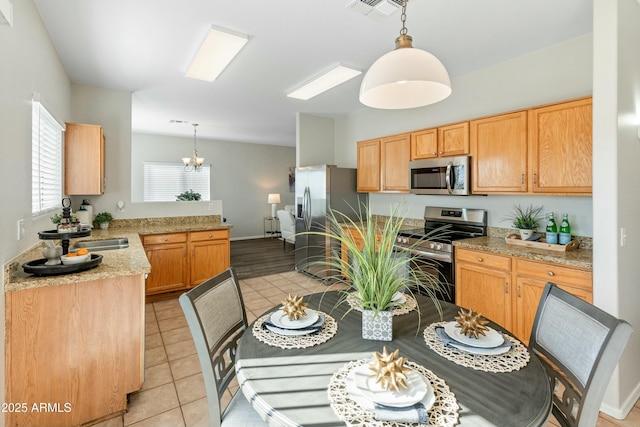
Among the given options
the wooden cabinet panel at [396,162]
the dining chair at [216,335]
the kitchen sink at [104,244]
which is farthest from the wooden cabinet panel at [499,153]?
the kitchen sink at [104,244]

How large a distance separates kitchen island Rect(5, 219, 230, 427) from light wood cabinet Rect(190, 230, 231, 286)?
2.15 meters

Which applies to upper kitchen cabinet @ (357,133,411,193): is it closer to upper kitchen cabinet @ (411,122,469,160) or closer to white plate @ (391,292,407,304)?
upper kitchen cabinet @ (411,122,469,160)

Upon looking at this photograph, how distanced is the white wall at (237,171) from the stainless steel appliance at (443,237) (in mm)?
5822

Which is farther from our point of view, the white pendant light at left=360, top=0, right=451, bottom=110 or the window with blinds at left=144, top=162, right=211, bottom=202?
the window with blinds at left=144, top=162, right=211, bottom=202

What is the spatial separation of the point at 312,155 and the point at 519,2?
11.5 feet

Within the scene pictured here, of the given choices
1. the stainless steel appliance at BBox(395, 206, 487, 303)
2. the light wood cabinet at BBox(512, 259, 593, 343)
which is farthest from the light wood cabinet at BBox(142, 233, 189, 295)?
the light wood cabinet at BBox(512, 259, 593, 343)

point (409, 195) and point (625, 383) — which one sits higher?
point (409, 195)

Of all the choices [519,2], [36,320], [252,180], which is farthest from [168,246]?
[252,180]

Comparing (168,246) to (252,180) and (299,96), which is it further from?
(252,180)

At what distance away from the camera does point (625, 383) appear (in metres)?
1.95

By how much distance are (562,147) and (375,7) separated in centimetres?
182

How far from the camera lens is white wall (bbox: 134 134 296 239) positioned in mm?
7375

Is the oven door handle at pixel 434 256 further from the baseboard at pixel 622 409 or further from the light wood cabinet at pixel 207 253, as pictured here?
A: the light wood cabinet at pixel 207 253

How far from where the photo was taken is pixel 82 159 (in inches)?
131
